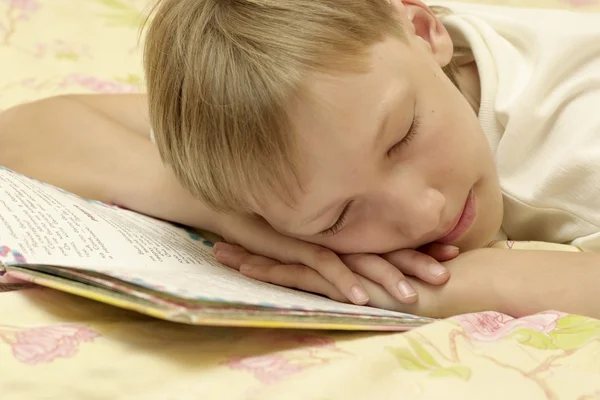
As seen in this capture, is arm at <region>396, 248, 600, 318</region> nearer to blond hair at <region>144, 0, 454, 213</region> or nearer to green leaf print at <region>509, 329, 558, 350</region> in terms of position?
green leaf print at <region>509, 329, 558, 350</region>

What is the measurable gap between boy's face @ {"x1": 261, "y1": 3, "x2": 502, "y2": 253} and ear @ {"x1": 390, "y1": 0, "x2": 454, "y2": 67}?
0.07m

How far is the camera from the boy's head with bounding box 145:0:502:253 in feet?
2.02

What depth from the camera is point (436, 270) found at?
662 mm

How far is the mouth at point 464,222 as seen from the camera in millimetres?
714

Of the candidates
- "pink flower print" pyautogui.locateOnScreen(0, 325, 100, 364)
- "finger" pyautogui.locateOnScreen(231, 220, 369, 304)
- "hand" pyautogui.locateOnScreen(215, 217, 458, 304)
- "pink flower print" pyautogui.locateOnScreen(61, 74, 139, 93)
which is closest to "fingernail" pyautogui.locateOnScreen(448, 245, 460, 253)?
"hand" pyautogui.locateOnScreen(215, 217, 458, 304)

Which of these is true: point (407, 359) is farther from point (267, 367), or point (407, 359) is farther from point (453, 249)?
point (453, 249)

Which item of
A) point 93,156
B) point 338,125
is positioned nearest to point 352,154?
point 338,125

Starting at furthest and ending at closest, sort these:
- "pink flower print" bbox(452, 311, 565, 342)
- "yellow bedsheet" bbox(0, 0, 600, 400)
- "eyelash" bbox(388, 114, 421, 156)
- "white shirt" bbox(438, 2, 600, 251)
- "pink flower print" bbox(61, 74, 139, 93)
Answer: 1. "pink flower print" bbox(61, 74, 139, 93)
2. "white shirt" bbox(438, 2, 600, 251)
3. "eyelash" bbox(388, 114, 421, 156)
4. "pink flower print" bbox(452, 311, 565, 342)
5. "yellow bedsheet" bbox(0, 0, 600, 400)

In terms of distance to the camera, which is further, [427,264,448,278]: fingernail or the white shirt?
the white shirt

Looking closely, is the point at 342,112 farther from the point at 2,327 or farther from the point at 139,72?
the point at 139,72

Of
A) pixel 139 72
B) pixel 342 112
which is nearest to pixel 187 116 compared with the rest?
pixel 342 112

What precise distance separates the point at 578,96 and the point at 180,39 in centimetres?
48

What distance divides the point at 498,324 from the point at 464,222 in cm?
15

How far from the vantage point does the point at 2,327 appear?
535mm
